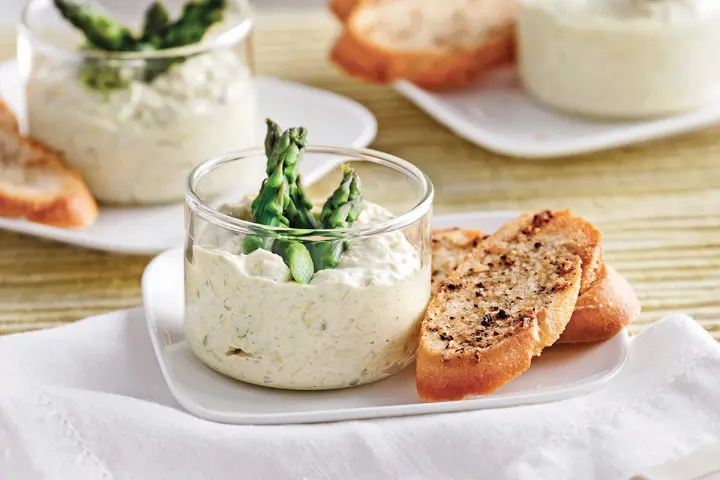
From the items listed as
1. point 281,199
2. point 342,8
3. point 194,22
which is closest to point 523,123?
point 342,8

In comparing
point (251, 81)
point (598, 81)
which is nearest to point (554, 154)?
point (598, 81)

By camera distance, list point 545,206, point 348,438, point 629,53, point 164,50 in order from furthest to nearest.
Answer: point 629,53 < point 545,206 < point 164,50 < point 348,438

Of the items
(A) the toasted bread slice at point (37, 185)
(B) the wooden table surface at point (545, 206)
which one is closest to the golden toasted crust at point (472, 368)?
(B) the wooden table surface at point (545, 206)

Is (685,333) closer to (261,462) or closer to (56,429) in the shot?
(261,462)

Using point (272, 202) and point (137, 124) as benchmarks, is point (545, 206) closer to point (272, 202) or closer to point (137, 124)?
point (137, 124)

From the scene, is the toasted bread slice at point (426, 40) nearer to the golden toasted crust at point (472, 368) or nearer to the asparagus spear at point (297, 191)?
the asparagus spear at point (297, 191)
